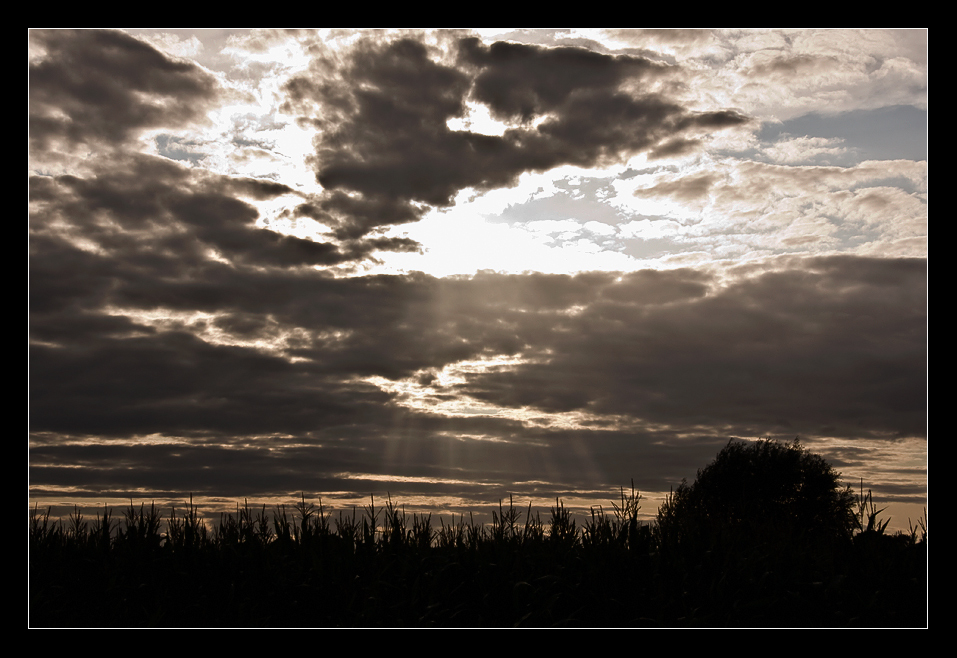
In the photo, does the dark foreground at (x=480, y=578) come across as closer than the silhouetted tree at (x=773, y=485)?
Yes

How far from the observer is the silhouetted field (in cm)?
1396

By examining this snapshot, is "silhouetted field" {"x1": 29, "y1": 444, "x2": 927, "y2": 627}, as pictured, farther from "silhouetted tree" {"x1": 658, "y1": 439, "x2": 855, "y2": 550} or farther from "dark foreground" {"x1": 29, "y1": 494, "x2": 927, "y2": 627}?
"silhouetted tree" {"x1": 658, "y1": 439, "x2": 855, "y2": 550}

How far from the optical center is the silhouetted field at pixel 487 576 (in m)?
14.0

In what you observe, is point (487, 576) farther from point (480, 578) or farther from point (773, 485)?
point (773, 485)

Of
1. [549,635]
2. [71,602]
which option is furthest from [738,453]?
[71,602]

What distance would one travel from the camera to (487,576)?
14.6 meters

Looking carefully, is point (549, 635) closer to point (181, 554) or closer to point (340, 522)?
point (340, 522)

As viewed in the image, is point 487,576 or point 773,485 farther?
point 773,485

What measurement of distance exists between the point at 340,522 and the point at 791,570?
410 inches

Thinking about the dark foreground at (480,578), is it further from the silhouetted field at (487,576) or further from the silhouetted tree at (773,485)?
the silhouetted tree at (773,485)

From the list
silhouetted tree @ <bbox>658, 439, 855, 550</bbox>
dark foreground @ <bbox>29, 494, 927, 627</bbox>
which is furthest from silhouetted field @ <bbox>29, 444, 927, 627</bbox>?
silhouetted tree @ <bbox>658, 439, 855, 550</bbox>

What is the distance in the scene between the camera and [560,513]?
16875 mm

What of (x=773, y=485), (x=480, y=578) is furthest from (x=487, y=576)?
(x=773, y=485)

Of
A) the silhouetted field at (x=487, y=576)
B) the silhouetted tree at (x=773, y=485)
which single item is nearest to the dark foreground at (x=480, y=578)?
the silhouetted field at (x=487, y=576)
